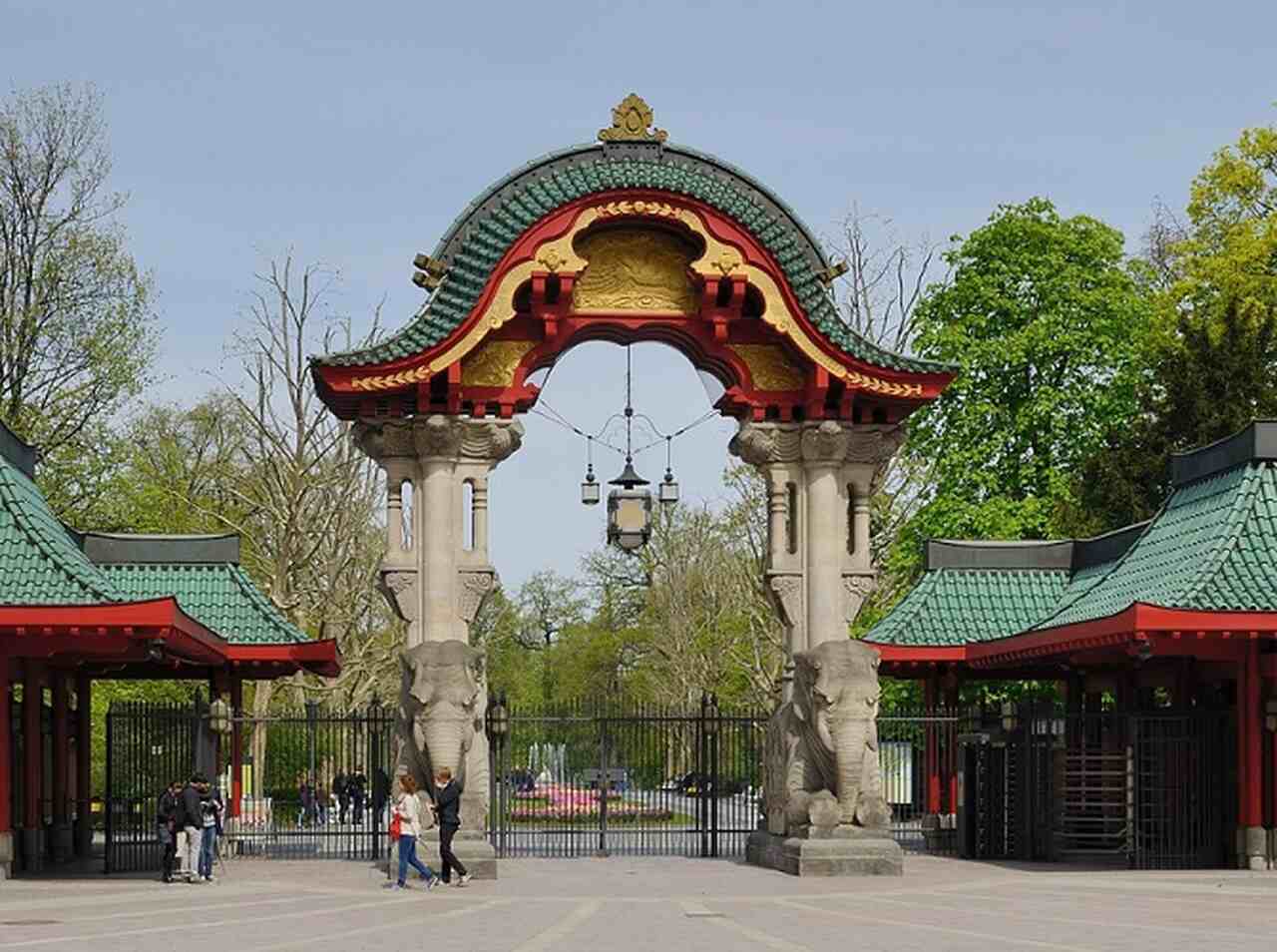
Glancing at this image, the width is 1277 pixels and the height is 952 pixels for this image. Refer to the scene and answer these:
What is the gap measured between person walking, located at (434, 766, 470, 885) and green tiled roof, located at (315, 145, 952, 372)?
5831 millimetres

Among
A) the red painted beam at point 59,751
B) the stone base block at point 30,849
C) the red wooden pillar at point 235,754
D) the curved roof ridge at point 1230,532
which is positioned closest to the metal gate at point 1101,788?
the curved roof ridge at point 1230,532

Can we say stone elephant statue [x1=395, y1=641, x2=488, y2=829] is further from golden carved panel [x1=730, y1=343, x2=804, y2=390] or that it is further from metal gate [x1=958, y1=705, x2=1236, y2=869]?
metal gate [x1=958, y1=705, x2=1236, y2=869]

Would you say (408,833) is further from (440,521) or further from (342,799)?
(342,799)

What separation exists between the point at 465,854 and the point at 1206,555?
35.6 ft

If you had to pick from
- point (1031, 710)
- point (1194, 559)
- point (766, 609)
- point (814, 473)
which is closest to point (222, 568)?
point (814, 473)

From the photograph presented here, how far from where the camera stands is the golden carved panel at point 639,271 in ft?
103

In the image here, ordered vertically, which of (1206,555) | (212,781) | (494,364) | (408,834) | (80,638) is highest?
(494,364)

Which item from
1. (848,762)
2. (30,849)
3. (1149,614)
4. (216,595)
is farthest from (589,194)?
(30,849)

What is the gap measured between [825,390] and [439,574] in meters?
5.90

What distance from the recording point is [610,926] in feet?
73.9

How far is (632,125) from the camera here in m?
31.2

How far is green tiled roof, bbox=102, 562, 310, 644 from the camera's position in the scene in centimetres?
3634

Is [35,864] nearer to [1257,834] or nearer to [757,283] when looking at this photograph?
[757,283]

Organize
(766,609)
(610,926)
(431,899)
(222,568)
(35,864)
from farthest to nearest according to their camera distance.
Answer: (766,609) < (222,568) < (35,864) < (431,899) < (610,926)
